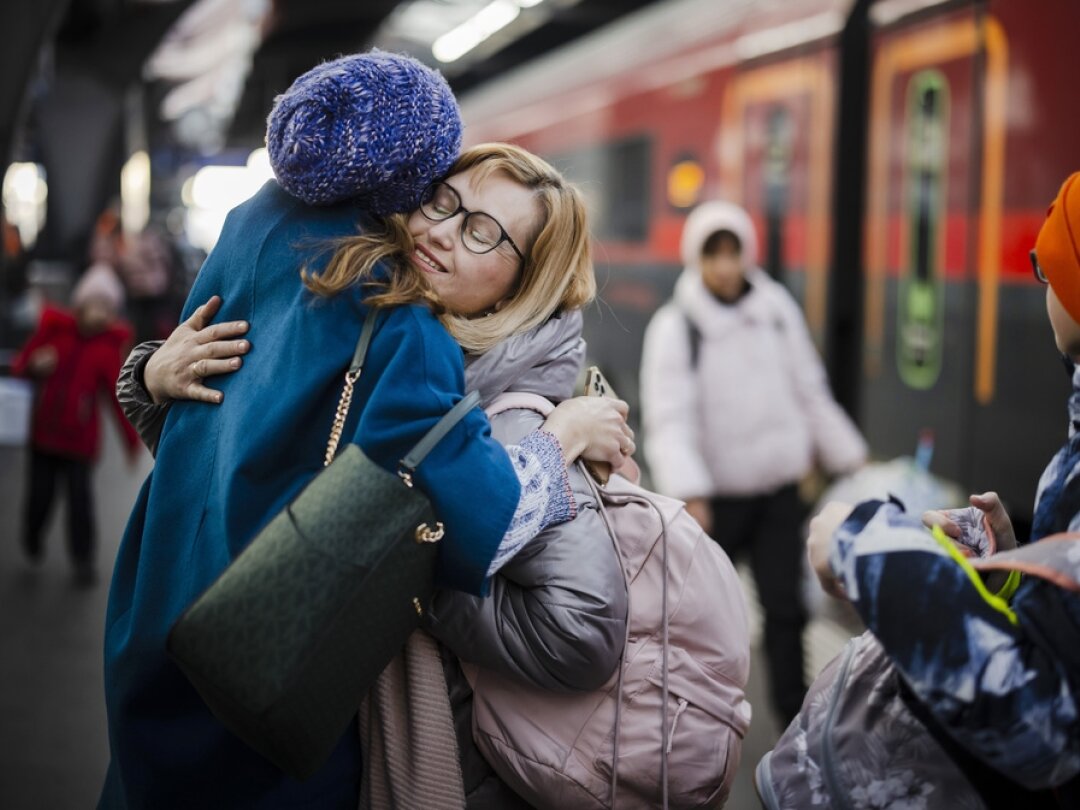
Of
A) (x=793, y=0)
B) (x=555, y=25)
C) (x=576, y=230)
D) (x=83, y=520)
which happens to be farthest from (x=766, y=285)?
(x=555, y=25)

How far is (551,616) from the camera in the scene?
162cm

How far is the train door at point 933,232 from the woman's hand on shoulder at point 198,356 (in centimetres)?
321

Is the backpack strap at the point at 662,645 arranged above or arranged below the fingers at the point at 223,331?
below

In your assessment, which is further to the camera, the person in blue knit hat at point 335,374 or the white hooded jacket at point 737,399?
the white hooded jacket at point 737,399

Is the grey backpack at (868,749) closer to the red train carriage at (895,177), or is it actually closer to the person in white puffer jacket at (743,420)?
the red train carriage at (895,177)

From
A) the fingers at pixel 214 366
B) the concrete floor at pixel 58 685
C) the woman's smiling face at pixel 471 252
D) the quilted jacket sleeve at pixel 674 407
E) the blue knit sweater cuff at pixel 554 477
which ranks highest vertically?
the woman's smiling face at pixel 471 252

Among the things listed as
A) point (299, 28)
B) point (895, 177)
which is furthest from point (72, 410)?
point (299, 28)

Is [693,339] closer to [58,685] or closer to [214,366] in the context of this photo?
[58,685]

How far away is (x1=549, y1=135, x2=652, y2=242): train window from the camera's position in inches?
295

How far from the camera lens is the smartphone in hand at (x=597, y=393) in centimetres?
181

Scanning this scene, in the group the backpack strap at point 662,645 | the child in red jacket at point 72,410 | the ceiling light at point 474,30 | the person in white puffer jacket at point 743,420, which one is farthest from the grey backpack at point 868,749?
the ceiling light at point 474,30

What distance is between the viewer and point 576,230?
1.84m

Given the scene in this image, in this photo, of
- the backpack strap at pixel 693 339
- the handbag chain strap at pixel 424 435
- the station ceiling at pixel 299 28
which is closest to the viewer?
the handbag chain strap at pixel 424 435

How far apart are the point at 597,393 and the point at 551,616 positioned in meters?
0.43
